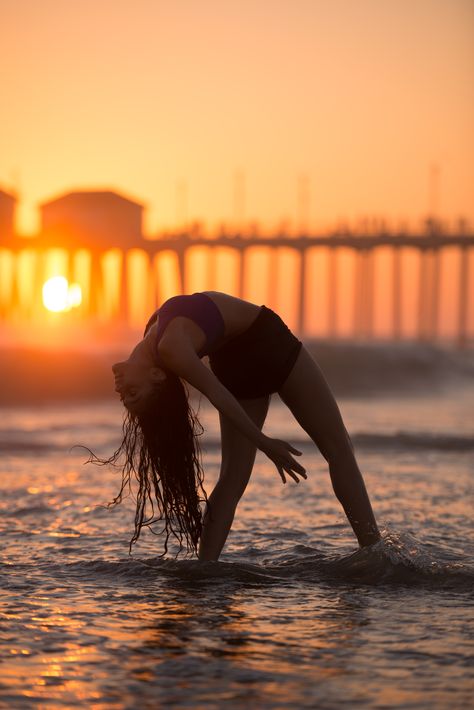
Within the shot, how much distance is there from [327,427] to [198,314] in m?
0.65

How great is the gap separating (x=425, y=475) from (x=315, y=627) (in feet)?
14.2

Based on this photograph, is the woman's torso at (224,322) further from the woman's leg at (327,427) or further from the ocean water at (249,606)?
the ocean water at (249,606)

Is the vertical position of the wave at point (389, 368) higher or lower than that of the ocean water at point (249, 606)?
lower

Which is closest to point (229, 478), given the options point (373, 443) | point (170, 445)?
point (170, 445)

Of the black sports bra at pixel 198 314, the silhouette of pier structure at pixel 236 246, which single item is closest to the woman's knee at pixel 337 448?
the black sports bra at pixel 198 314

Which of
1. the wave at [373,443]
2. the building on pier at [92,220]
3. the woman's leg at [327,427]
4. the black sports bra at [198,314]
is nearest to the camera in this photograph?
the black sports bra at [198,314]

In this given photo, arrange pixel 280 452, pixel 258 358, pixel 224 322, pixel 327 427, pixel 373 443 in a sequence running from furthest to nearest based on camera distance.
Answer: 1. pixel 373 443
2. pixel 327 427
3. pixel 258 358
4. pixel 224 322
5. pixel 280 452

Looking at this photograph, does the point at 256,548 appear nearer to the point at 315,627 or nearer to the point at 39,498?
the point at 315,627

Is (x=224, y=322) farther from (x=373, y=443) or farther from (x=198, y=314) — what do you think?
(x=373, y=443)

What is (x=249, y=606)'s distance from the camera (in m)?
3.09

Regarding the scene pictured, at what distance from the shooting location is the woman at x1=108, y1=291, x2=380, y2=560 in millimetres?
3105

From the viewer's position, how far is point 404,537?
4.01 metres

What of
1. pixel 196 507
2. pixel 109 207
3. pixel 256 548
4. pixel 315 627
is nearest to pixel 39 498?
pixel 256 548

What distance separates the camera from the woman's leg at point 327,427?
3.46 m
